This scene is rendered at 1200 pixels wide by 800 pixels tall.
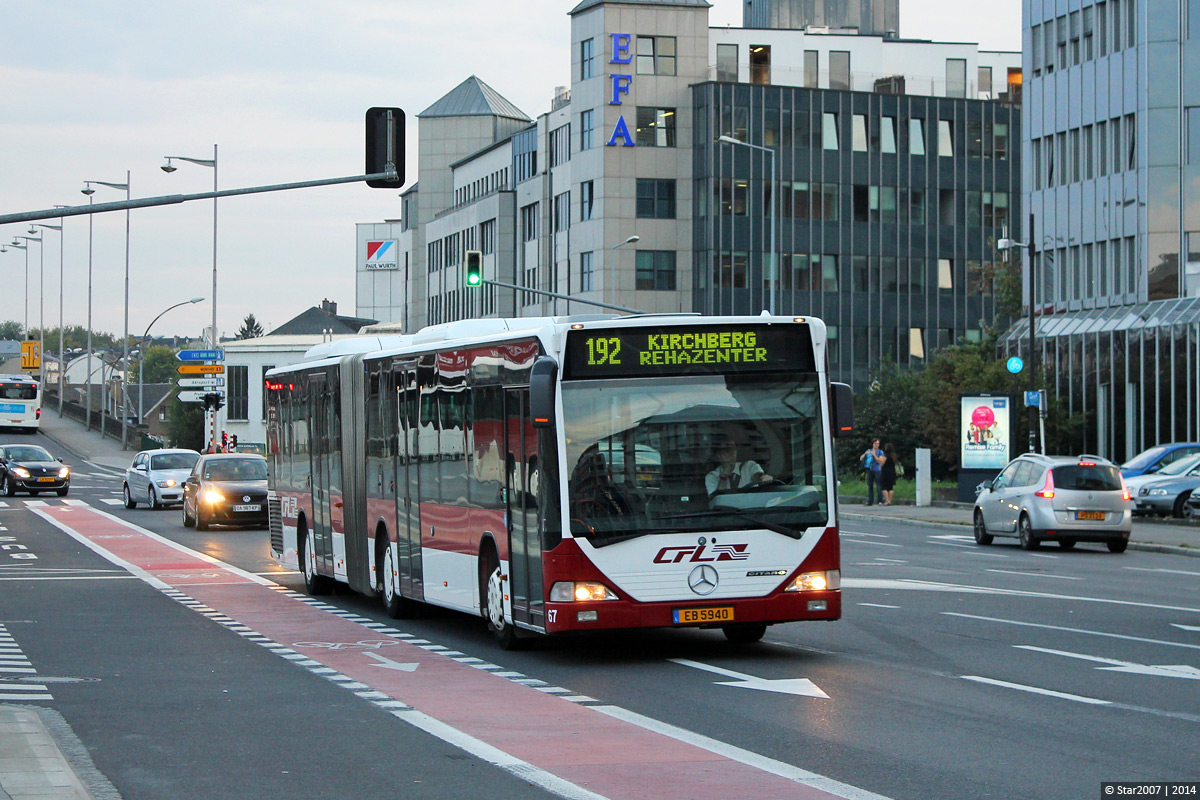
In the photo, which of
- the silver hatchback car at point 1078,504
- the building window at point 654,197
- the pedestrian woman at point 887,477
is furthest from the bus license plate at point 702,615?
the building window at point 654,197

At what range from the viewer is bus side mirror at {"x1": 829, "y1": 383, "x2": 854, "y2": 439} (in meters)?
13.5

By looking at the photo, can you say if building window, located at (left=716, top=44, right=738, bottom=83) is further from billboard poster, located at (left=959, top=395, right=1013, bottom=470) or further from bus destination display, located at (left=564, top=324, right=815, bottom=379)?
bus destination display, located at (left=564, top=324, right=815, bottom=379)

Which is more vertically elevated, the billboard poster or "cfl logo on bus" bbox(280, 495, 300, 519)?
the billboard poster

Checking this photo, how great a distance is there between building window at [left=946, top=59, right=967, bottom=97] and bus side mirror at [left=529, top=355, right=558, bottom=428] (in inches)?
3312

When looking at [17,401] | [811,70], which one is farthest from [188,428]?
[811,70]

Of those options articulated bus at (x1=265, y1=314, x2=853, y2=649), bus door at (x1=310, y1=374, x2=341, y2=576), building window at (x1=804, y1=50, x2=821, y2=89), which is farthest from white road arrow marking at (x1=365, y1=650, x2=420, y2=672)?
building window at (x1=804, y1=50, x2=821, y2=89)

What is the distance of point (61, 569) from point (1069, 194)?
4495cm

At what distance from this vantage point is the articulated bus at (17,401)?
101 m

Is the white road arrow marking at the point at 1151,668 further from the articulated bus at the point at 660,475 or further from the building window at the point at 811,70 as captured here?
the building window at the point at 811,70

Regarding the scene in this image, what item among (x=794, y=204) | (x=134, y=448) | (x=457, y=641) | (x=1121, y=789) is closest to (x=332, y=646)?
(x=457, y=641)

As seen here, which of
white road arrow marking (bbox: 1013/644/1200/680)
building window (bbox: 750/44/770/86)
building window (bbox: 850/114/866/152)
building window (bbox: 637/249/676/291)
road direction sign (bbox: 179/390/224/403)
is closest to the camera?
white road arrow marking (bbox: 1013/644/1200/680)

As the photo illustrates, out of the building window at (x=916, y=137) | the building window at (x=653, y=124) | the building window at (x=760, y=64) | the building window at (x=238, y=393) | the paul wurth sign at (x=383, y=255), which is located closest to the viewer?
the building window at (x=653, y=124)

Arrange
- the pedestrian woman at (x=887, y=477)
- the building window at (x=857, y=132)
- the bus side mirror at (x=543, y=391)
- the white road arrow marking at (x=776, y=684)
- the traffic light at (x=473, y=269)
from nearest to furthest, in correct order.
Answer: the white road arrow marking at (x=776, y=684) → the bus side mirror at (x=543, y=391) → the traffic light at (x=473, y=269) → the pedestrian woman at (x=887, y=477) → the building window at (x=857, y=132)

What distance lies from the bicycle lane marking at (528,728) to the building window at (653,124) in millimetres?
68692
